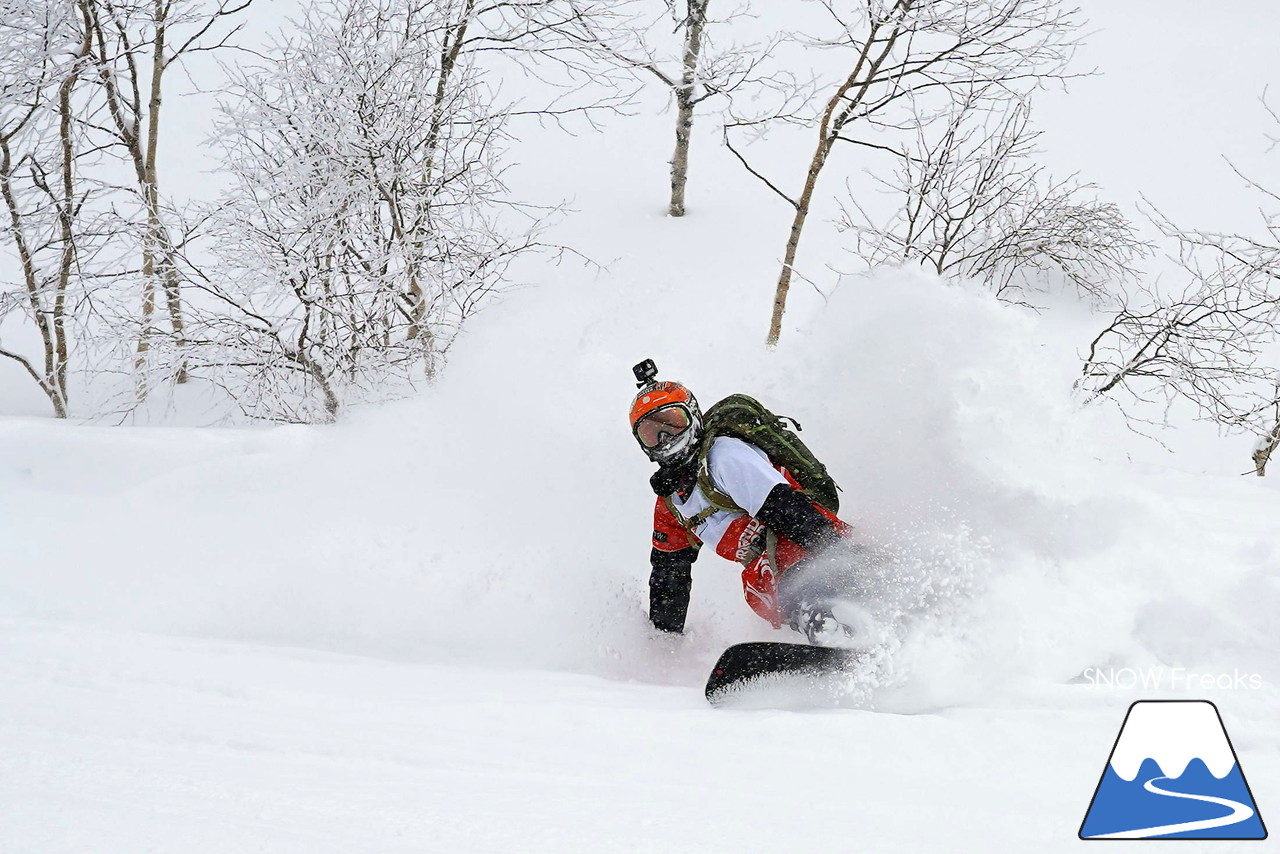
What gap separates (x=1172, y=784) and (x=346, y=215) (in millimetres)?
6690

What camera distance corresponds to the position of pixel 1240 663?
314 cm

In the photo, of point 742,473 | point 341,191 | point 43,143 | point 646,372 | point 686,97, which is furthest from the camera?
point 686,97

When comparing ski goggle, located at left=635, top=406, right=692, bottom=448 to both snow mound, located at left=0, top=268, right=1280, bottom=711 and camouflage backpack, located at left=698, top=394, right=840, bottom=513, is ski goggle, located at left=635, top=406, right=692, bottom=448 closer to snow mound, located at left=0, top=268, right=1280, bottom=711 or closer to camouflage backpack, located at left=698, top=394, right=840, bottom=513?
camouflage backpack, located at left=698, top=394, right=840, bottom=513

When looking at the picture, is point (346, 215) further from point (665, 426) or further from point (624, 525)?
point (665, 426)

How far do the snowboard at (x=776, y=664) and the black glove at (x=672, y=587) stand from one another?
0.66m

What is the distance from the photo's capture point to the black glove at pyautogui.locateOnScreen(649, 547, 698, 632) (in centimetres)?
391

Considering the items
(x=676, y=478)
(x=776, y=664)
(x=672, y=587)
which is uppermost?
(x=676, y=478)

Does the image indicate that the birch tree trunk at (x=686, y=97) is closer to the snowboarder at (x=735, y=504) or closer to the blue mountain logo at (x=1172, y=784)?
the snowboarder at (x=735, y=504)

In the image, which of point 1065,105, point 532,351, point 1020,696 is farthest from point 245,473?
point 1065,105

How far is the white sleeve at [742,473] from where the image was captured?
3545mm

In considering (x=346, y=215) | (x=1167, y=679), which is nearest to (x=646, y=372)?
(x=1167, y=679)

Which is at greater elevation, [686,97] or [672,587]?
[686,97]

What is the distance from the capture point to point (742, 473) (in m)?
3.58

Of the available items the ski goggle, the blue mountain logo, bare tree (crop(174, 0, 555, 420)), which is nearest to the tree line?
bare tree (crop(174, 0, 555, 420))
